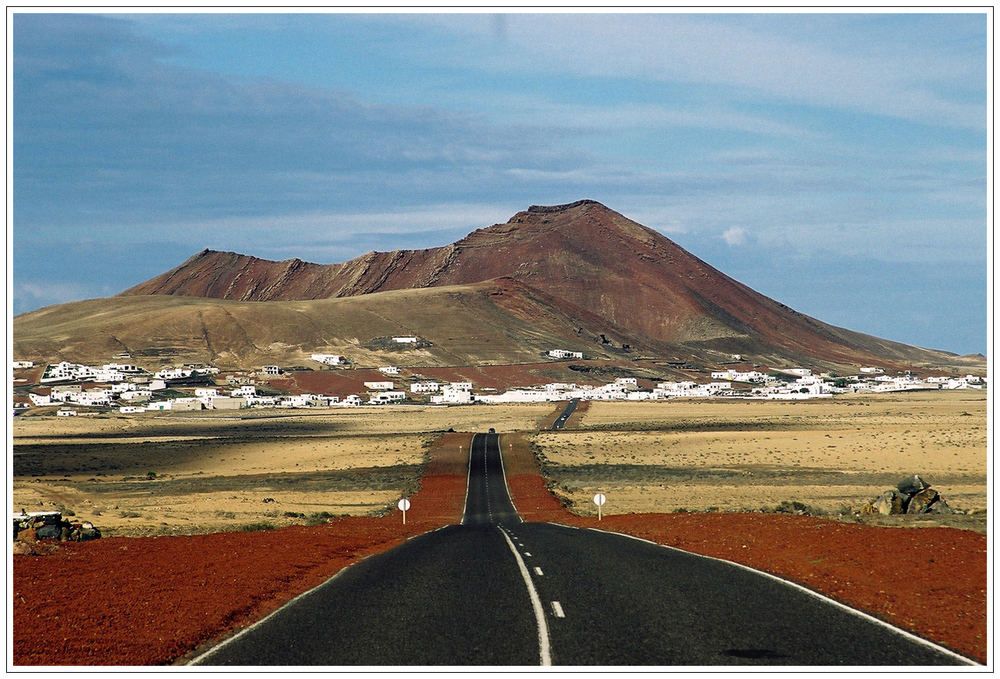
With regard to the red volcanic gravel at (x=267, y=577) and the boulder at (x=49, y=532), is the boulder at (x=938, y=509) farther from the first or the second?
the boulder at (x=49, y=532)

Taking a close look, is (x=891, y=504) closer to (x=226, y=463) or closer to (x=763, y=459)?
(x=763, y=459)

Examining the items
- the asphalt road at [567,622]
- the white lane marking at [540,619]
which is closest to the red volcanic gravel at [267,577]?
the asphalt road at [567,622]

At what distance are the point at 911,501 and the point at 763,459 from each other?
6076cm

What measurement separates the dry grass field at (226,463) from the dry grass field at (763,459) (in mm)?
15856

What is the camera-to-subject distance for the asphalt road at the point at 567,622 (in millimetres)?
12695

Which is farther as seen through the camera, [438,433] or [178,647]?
[438,433]

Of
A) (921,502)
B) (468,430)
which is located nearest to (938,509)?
(921,502)

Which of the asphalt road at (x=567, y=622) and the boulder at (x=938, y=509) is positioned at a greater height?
the asphalt road at (x=567, y=622)

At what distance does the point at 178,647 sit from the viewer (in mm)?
13852

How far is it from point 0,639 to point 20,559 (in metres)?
9.78

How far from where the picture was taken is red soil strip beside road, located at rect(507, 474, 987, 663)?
1519 centimetres

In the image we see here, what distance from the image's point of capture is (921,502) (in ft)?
108

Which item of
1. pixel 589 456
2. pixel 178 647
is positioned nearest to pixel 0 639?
pixel 178 647
